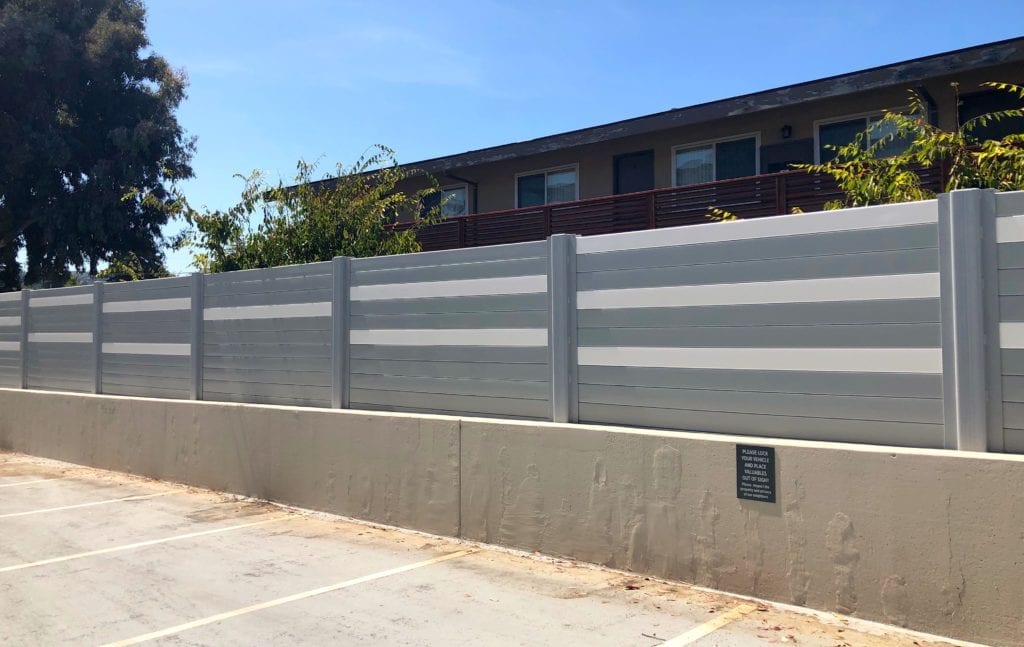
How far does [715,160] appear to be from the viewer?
1291cm

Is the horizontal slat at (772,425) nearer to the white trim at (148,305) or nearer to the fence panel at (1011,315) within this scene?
the fence panel at (1011,315)

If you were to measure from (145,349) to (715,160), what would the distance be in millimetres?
9017

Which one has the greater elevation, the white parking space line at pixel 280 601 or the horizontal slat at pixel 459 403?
the horizontal slat at pixel 459 403

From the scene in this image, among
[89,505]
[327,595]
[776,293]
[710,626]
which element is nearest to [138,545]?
[89,505]

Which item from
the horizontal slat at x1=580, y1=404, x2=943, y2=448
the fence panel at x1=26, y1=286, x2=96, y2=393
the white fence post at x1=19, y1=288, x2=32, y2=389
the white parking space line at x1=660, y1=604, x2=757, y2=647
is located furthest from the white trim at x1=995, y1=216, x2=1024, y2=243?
the white fence post at x1=19, y1=288, x2=32, y2=389

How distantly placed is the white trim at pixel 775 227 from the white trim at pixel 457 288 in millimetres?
532

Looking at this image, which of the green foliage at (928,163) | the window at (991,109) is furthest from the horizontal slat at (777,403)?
the window at (991,109)

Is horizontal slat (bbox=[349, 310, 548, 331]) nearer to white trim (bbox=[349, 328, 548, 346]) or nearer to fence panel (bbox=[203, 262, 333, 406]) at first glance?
white trim (bbox=[349, 328, 548, 346])

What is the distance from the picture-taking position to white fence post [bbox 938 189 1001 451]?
4.37 metres

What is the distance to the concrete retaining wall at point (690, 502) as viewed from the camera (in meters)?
4.20

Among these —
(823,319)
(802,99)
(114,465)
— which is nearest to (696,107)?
(802,99)

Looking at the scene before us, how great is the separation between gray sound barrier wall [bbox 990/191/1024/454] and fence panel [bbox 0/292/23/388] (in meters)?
13.6

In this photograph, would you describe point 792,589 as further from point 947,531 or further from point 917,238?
point 917,238

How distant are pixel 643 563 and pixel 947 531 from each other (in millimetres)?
1946
